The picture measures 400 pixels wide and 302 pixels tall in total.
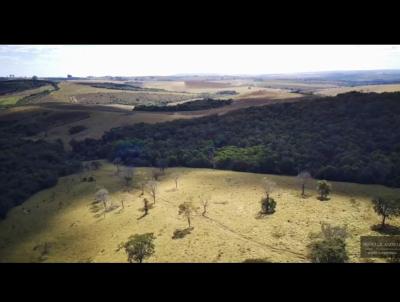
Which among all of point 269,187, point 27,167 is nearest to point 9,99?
point 27,167

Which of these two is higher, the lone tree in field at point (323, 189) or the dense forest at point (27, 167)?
the lone tree in field at point (323, 189)

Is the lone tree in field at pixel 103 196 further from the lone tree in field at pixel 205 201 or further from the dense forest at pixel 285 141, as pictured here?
the dense forest at pixel 285 141

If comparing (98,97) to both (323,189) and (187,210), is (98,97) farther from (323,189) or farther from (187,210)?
(323,189)

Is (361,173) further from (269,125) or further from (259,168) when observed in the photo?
(269,125)

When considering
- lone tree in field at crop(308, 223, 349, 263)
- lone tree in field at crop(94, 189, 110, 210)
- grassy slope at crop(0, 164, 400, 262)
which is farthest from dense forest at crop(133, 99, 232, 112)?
lone tree in field at crop(308, 223, 349, 263)

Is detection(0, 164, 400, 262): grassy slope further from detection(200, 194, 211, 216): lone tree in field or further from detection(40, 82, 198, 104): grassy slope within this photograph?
detection(40, 82, 198, 104): grassy slope

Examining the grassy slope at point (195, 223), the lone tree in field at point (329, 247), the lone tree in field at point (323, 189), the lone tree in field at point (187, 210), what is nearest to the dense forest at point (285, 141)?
the grassy slope at point (195, 223)

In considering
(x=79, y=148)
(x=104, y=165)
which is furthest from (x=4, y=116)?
(x=104, y=165)
